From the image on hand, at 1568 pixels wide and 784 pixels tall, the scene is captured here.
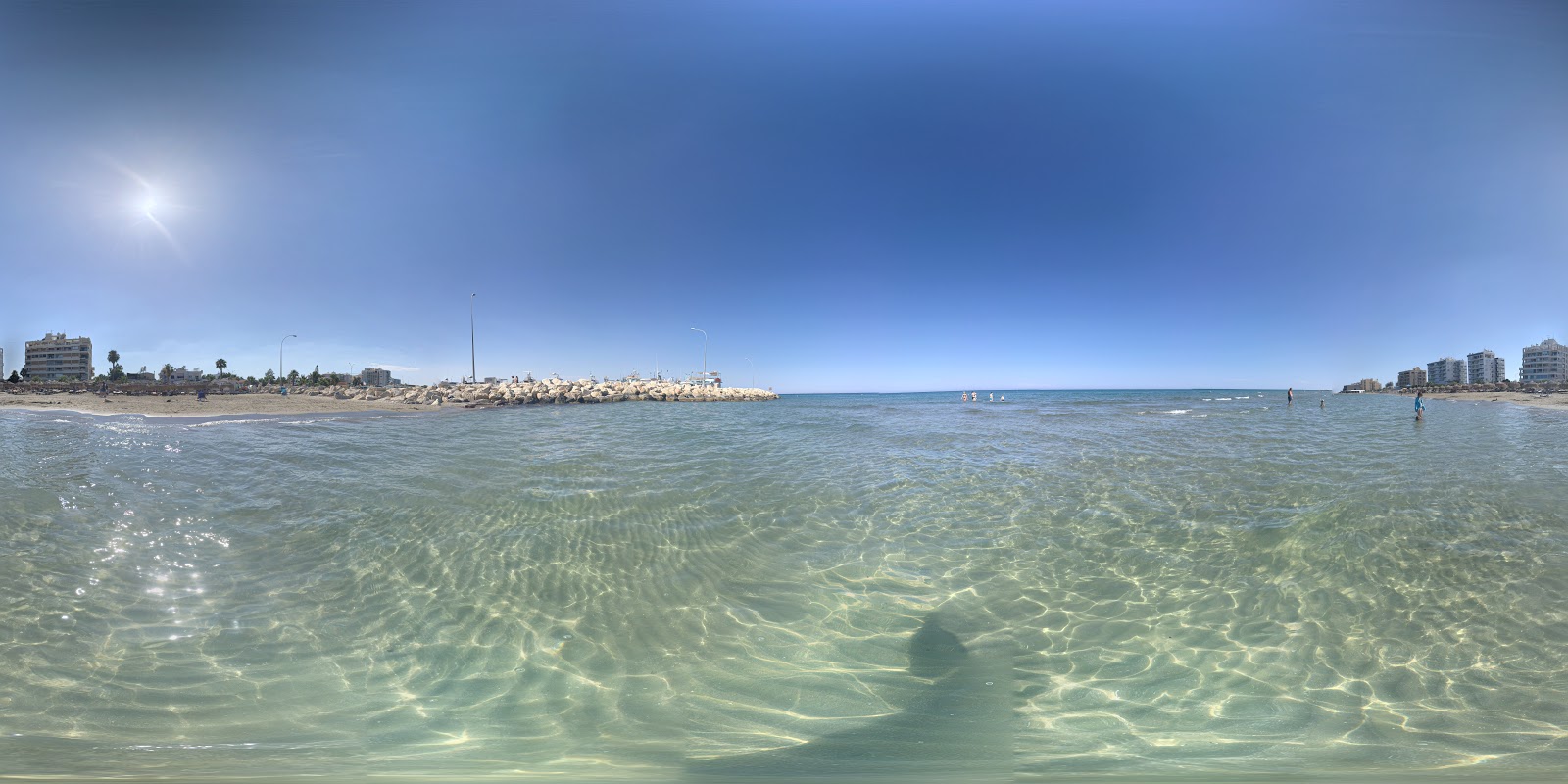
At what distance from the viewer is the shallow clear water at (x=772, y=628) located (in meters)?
3.01

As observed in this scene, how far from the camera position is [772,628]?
4387 millimetres

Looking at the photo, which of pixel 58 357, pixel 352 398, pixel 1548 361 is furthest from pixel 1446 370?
pixel 58 357

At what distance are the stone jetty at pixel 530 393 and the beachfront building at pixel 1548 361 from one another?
544 feet

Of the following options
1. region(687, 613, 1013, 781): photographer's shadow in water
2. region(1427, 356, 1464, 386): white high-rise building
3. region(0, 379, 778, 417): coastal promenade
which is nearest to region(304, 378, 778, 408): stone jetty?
region(0, 379, 778, 417): coastal promenade

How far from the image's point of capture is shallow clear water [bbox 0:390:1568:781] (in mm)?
3008

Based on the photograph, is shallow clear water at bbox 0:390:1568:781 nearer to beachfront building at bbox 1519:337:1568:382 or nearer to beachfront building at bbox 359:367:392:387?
beachfront building at bbox 359:367:392:387

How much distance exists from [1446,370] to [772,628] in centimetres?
21295

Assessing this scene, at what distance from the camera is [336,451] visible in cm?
1313

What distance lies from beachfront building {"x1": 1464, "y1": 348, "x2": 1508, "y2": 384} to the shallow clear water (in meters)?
186

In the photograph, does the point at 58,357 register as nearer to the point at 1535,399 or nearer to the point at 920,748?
the point at 920,748

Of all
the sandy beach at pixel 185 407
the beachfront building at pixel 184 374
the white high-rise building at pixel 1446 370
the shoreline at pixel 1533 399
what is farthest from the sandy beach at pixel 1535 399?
the beachfront building at pixel 184 374

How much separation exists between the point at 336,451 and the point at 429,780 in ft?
46.0

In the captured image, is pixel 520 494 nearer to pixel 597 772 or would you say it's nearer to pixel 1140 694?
pixel 597 772

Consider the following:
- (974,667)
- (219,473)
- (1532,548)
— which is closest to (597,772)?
(974,667)
